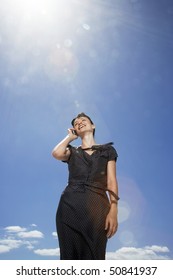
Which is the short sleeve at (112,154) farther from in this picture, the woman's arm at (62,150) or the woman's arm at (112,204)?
the woman's arm at (62,150)

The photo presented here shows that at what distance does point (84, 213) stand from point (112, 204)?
0.36m

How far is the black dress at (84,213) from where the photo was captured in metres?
4.01

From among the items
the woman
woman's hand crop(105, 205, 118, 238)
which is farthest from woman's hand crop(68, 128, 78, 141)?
woman's hand crop(105, 205, 118, 238)

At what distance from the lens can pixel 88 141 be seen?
4.94 m

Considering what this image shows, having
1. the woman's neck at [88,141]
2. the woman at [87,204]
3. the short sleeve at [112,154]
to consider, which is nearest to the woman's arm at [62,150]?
the woman at [87,204]

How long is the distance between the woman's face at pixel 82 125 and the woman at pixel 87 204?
1.24 feet

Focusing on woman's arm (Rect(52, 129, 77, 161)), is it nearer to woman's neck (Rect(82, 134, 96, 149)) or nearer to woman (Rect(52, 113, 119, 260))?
woman (Rect(52, 113, 119, 260))

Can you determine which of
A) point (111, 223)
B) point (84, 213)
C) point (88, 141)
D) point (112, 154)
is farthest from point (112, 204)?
point (88, 141)

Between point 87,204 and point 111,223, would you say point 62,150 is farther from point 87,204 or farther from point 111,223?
point 111,223

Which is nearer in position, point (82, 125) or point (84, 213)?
point (84, 213)

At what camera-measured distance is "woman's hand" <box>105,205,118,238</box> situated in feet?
13.2
